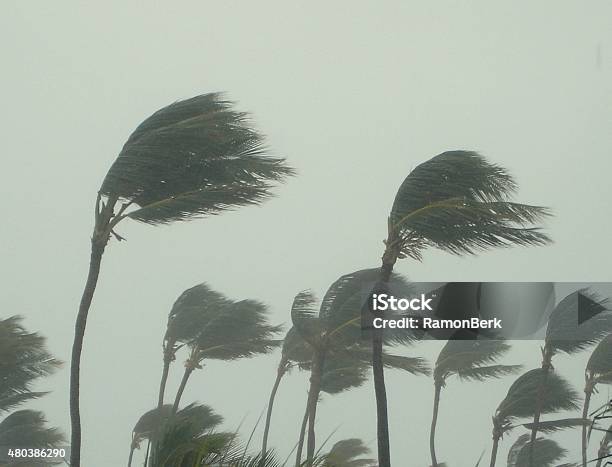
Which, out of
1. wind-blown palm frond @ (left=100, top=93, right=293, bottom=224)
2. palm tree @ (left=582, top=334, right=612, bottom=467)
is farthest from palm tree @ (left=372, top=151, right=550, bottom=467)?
palm tree @ (left=582, top=334, right=612, bottom=467)

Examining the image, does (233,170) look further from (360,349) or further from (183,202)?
(360,349)

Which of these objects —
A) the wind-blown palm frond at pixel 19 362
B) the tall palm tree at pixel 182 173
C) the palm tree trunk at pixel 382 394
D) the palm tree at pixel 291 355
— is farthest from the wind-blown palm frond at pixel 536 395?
the tall palm tree at pixel 182 173

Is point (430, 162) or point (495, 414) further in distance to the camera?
point (495, 414)

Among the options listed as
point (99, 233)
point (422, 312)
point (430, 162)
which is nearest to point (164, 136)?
point (99, 233)

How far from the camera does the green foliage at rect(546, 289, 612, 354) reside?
1152 inches

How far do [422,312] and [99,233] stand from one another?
9.38 metres

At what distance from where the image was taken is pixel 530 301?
3105cm

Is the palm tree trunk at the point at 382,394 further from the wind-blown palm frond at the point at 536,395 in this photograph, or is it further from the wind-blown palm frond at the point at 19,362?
the wind-blown palm frond at the point at 536,395

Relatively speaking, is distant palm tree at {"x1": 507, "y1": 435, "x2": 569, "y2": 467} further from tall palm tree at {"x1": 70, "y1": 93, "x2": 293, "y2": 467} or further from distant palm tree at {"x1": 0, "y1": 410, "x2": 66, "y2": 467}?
tall palm tree at {"x1": 70, "y1": 93, "x2": 293, "y2": 467}

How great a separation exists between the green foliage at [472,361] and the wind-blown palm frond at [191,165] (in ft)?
83.0

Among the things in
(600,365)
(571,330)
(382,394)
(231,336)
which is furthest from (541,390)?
(382,394)

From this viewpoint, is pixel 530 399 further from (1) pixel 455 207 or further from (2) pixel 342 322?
(1) pixel 455 207

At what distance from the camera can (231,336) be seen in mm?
32562

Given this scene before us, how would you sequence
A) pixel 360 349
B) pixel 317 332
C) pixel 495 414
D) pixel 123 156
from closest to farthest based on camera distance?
pixel 123 156 → pixel 317 332 → pixel 360 349 → pixel 495 414
